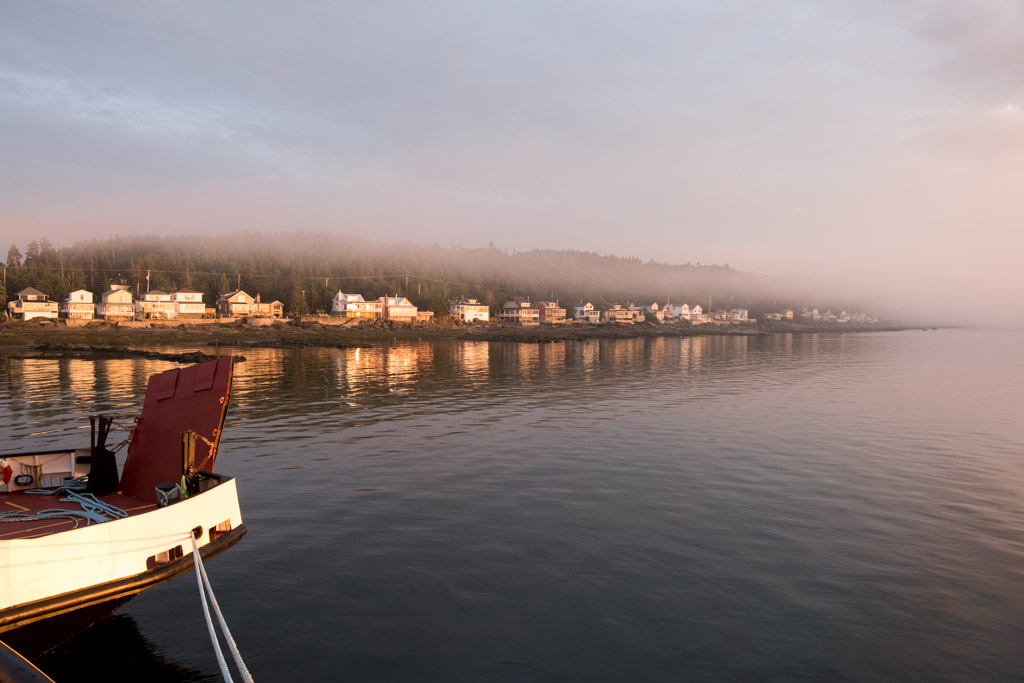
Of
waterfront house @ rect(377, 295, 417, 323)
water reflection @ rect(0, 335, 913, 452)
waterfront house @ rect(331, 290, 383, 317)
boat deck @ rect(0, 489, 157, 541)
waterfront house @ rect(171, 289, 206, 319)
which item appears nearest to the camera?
boat deck @ rect(0, 489, 157, 541)

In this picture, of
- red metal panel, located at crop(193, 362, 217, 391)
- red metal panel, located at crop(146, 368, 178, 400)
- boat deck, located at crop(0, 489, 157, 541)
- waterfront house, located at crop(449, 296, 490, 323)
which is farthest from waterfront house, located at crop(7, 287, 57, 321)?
red metal panel, located at crop(193, 362, 217, 391)

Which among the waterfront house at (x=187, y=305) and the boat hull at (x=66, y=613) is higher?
the waterfront house at (x=187, y=305)

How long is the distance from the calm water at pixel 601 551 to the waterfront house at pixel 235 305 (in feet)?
387

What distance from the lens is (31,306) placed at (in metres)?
123

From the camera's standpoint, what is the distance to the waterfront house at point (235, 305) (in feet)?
484

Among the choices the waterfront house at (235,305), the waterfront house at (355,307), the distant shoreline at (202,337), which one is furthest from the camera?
the waterfront house at (355,307)

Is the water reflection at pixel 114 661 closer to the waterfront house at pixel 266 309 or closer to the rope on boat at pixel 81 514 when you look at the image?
the rope on boat at pixel 81 514

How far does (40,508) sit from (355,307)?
515ft

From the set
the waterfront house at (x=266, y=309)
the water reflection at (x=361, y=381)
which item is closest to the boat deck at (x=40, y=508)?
the water reflection at (x=361, y=381)

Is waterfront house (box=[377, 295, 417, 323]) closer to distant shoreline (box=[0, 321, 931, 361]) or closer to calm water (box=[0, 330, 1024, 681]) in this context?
distant shoreline (box=[0, 321, 931, 361])

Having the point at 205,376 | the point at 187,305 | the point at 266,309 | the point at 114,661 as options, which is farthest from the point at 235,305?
the point at 114,661

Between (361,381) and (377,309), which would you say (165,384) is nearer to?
(361,381)

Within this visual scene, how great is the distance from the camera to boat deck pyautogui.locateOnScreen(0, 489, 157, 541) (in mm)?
10922

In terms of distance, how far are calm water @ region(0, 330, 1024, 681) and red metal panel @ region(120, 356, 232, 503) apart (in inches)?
107
